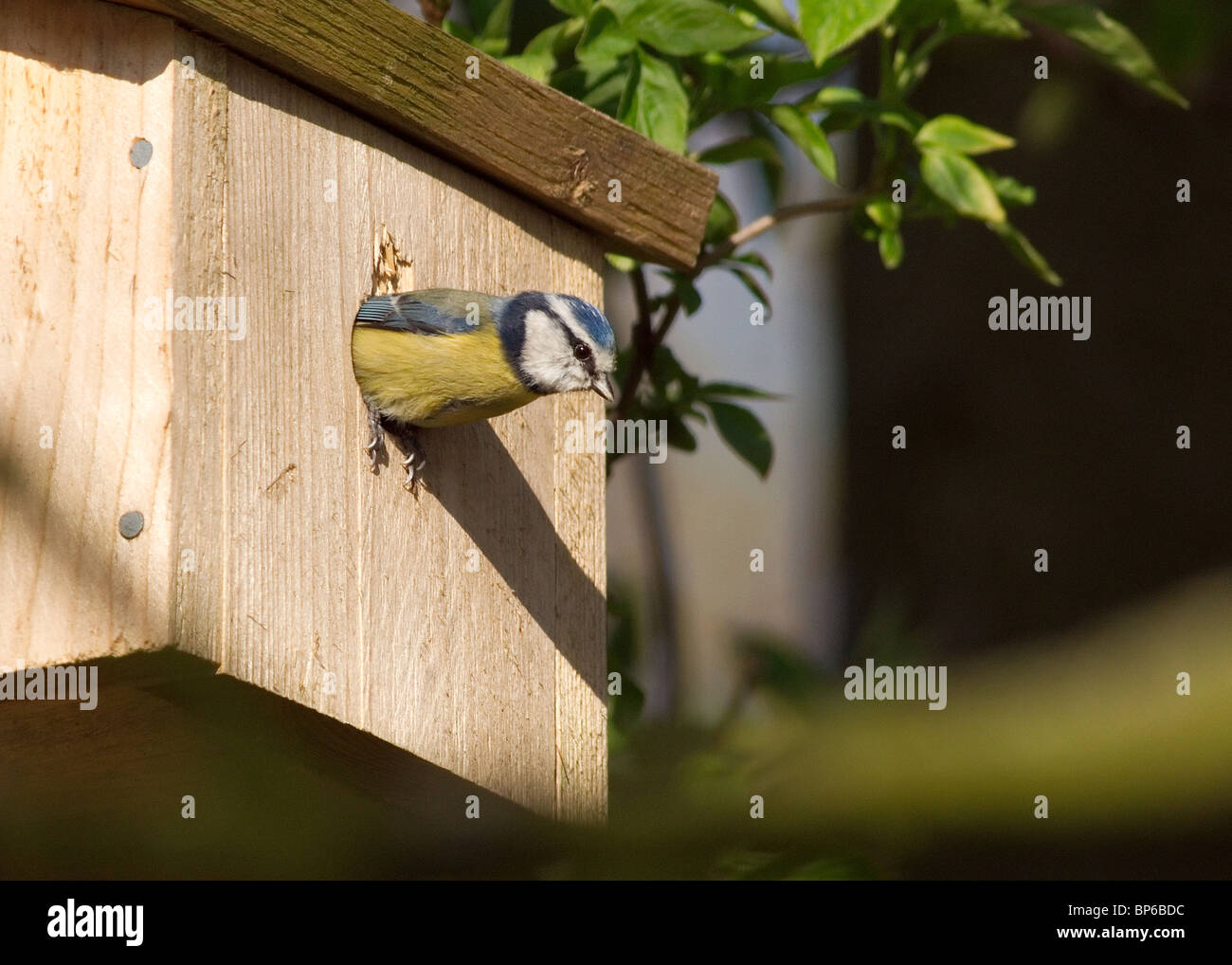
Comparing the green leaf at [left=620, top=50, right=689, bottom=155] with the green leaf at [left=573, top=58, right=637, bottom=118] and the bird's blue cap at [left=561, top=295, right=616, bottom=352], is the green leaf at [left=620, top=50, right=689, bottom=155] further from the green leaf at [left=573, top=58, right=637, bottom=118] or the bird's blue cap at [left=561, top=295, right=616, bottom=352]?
the bird's blue cap at [left=561, top=295, right=616, bottom=352]

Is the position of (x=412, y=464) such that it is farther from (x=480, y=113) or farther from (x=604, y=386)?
(x=480, y=113)

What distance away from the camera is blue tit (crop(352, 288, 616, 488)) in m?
2.20

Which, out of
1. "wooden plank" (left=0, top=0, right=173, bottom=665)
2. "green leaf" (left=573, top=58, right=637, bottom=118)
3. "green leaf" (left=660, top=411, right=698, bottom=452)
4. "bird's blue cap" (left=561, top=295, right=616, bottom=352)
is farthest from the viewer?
"green leaf" (left=660, top=411, right=698, bottom=452)

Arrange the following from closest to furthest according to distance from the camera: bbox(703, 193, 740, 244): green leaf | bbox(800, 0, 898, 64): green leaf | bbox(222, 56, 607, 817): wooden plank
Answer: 1. bbox(222, 56, 607, 817): wooden plank
2. bbox(800, 0, 898, 64): green leaf
3. bbox(703, 193, 740, 244): green leaf

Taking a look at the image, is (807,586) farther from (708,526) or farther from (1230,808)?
(1230,808)

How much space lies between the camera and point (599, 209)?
8.47 ft

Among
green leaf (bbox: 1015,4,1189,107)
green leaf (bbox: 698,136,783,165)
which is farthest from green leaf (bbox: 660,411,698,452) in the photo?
green leaf (bbox: 1015,4,1189,107)

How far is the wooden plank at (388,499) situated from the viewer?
198cm

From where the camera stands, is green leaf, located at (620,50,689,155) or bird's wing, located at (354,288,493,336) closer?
bird's wing, located at (354,288,493,336)

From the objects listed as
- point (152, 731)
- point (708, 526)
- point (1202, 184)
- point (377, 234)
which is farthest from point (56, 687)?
point (708, 526)

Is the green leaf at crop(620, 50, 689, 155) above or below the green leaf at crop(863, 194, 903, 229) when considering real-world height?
above

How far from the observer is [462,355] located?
2.23 meters

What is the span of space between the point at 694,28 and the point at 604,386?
2.16 feet

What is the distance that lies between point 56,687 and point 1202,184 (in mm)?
4057
